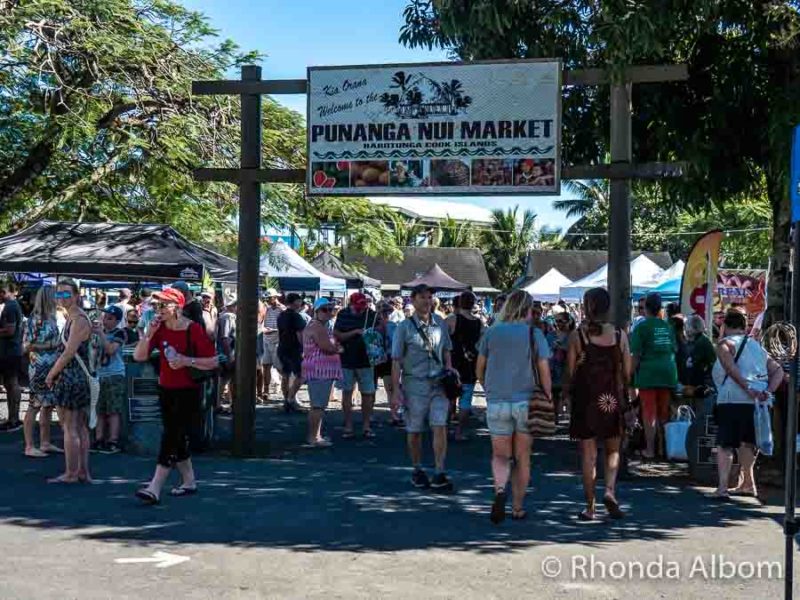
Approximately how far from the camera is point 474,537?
7707 mm

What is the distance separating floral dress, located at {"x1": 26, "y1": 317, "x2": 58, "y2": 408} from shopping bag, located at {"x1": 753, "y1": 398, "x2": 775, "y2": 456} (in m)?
6.11

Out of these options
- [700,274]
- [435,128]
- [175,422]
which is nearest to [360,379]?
[435,128]

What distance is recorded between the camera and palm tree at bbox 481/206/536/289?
72.1 metres

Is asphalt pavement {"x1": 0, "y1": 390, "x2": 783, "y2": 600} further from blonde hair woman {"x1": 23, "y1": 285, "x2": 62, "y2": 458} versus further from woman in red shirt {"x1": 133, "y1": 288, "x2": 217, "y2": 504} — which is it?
blonde hair woman {"x1": 23, "y1": 285, "x2": 62, "y2": 458}

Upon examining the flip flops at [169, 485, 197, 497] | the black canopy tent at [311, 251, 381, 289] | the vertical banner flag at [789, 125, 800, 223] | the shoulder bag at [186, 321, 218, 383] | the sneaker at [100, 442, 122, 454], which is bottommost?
the flip flops at [169, 485, 197, 497]

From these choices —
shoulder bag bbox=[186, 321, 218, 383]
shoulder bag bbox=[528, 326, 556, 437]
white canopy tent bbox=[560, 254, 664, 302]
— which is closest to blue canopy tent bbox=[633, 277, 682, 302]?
white canopy tent bbox=[560, 254, 664, 302]

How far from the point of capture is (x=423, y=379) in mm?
9672

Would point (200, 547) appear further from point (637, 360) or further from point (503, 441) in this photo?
point (637, 360)

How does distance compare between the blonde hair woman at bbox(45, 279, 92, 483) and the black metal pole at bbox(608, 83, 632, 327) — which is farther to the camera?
the black metal pole at bbox(608, 83, 632, 327)

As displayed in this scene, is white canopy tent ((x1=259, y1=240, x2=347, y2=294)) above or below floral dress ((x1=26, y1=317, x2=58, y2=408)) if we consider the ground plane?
above

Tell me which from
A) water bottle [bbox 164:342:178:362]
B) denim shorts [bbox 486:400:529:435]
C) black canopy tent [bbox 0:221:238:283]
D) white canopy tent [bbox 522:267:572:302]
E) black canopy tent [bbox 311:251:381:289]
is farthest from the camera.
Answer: white canopy tent [bbox 522:267:572:302]

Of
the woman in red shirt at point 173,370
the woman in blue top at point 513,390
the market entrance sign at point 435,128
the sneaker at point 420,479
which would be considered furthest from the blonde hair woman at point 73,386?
the woman in blue top at point 513,390

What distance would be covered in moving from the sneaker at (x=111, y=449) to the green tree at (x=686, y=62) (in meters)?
5.35

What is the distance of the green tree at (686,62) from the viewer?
394 inches
